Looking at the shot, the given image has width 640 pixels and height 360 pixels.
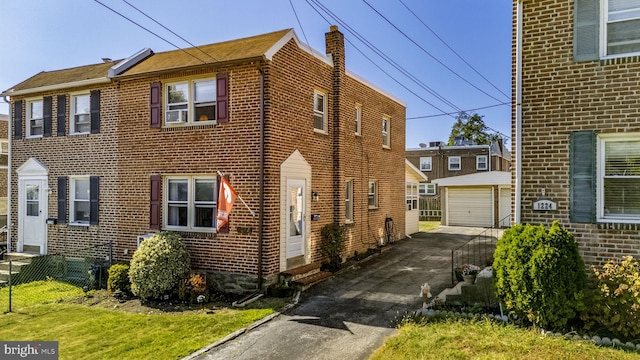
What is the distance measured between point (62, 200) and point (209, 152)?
6.61 meters

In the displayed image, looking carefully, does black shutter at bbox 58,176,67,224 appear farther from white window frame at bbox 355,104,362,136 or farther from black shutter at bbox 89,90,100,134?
white window frame at bbox 355,104,362,136

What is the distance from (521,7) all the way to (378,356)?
7.55m

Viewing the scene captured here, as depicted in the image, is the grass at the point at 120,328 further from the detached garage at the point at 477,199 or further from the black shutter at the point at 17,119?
the detached garage at the point at 477,199

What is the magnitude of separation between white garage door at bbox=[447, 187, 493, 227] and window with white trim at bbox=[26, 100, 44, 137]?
74.0 feet

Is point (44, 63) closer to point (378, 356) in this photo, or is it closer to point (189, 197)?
point (189, 197)

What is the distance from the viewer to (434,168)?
36406mm

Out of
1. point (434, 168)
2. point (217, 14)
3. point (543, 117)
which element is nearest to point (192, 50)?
point (217, 14)

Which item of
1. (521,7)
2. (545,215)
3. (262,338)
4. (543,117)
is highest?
(521,7)

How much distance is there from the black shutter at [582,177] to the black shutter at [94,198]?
13.4m

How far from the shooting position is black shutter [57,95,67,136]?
14.2 m

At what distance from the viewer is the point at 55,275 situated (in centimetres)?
1384

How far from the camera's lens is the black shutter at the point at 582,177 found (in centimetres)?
785

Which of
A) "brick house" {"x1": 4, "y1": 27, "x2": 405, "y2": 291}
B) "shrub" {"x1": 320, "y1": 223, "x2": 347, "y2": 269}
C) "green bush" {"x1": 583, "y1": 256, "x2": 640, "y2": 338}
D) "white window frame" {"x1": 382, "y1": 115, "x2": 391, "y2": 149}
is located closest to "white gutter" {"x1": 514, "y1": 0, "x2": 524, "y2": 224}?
"green bush" {"x1": 583, "y1": 256, "x2": 640, "y2": 338}

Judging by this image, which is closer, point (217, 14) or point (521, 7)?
point (521, 7)
